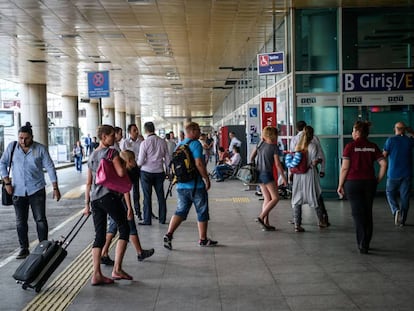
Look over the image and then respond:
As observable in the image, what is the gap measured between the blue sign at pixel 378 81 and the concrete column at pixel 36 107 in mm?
21287

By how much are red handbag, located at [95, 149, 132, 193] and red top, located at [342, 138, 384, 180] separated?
289cm

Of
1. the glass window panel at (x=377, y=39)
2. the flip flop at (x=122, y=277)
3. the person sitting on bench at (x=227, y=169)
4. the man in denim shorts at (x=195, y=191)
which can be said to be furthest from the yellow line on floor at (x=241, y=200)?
the flip flop at (x=122, y=277)

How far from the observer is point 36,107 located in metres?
30.3

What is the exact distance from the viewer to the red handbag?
18.2 ft

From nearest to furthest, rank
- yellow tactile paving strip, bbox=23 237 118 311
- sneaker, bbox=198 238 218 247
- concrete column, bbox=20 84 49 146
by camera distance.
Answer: yellow tactile paving strip, bbox=23 237 118 311 < sneaker, bbox=198 238 218 247 < concrete column, bbox=20 84 49 146

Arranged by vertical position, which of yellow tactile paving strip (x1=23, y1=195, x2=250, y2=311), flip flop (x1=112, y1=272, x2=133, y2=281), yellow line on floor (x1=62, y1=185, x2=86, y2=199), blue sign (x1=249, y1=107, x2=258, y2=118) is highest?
blue sign (x1=249, y1=107, x2=258, y2=118)

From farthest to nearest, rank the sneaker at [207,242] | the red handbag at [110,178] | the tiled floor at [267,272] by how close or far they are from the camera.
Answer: the sneaker at [207,242]
the red handbag at [110,178]
the tiled floor at [267,272]

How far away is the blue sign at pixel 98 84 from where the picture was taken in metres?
20.6

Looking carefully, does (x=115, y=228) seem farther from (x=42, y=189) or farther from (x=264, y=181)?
(x=264, y=181)

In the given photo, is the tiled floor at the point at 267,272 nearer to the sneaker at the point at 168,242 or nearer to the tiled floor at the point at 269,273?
the tiled floor at the point at 269,273

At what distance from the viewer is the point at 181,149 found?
7262 millimetres

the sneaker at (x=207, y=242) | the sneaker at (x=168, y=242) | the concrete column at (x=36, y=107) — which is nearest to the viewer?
the sneaker at (x=168, y=242)

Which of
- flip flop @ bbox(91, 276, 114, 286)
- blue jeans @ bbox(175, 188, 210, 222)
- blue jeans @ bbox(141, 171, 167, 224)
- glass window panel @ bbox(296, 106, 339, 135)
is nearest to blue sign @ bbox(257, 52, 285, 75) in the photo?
glass window panel @ bbox(296, 106, 339, 135)

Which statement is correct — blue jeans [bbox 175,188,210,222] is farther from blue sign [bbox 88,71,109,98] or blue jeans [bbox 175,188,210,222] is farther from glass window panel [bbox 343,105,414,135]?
blue sign [bbox 88,71,109,98]
